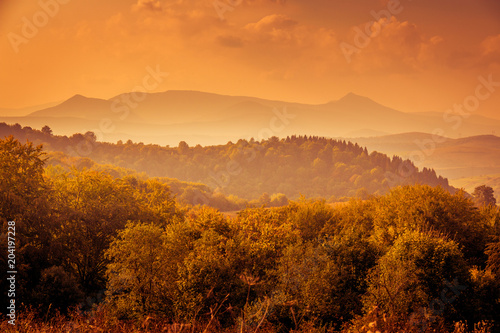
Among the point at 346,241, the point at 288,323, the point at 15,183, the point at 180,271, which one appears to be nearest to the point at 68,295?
the point at 180,271

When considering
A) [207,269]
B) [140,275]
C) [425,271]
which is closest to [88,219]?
[140,275]

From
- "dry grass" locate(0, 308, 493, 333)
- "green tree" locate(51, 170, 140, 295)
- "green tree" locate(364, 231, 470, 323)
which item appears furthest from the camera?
"green tree" locate(51, 170, 140, 295)

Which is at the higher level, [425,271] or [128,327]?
[128,327]

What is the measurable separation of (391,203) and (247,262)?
25560mm

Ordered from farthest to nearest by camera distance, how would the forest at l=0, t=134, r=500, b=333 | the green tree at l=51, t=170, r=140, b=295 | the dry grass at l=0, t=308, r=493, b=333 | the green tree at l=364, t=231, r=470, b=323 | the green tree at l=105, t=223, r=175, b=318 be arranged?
the green tree at l=51, t=170, r=140, b=295
the green tree at l=364, t=231, r=470, b=323
the green tree at l=105, t=223, r=175, b=318
the forest at l=0, t=134, r=500, b=333
the dry grass at l=0, t=308, r=493, b=333

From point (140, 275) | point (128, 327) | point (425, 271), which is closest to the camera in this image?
point (128, 327)

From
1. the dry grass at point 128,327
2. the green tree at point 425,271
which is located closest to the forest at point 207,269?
the green tree at point 425,271

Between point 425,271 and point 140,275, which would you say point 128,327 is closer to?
point 140,275

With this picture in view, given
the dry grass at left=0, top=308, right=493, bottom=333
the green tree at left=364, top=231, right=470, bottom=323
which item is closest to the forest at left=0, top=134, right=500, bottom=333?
the green tree at left=364, top=231, right=470, bottom=323

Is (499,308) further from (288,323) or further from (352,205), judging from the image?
(352,205)

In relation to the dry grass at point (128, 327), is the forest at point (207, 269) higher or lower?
lower

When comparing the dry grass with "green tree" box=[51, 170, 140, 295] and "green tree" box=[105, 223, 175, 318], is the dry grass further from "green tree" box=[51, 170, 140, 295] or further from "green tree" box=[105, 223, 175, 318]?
"green tree" box=[51, 170, 140, 295]

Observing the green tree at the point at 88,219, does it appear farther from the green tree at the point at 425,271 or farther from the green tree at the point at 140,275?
the green tree at the point at 425,271

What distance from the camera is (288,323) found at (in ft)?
75.6
